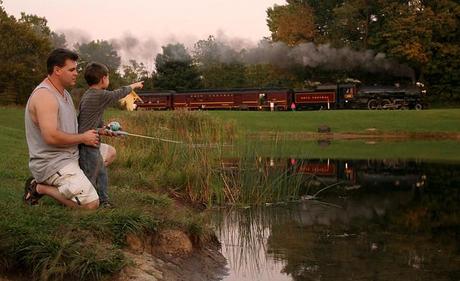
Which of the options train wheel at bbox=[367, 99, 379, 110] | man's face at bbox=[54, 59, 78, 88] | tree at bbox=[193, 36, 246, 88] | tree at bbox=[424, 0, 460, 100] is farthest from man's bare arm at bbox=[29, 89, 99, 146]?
tree at bbox=[193, 36, 246, 88]

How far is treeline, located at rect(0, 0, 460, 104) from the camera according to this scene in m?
43.1

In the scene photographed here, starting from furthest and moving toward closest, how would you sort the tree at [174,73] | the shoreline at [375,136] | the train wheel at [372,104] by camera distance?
the tree at [174,73], the train wheel at [372,104], the shoreline at [375,136]

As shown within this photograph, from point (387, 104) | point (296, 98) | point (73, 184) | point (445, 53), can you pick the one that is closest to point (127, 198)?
point (73, 184)

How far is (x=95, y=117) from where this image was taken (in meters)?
6.43

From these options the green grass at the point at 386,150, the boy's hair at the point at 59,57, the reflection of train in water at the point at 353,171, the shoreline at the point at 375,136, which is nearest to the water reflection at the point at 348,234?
the reflection of train in water at the point at 353,171

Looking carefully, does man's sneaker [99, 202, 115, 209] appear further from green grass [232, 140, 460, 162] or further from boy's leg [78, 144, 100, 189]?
green grass [232, 140, 460, 162]

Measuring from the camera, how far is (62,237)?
4766 millimetres

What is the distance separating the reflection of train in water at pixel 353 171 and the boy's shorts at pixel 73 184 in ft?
13.8

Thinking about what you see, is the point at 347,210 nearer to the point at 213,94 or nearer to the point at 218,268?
the point at 218,268

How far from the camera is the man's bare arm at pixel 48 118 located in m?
5.59

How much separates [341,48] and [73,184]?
41311 mm

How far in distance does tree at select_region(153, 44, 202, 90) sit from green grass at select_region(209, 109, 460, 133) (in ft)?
64.6

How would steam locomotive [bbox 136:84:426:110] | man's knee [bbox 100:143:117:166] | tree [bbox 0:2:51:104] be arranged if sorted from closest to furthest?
man's knee [bbox 100:143:117:166], tree [bbox 0:2:51:104], steam locomotive [bbox 136:84:426:110]

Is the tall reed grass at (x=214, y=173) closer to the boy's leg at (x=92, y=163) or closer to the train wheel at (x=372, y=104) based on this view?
the boy's leg at (x=92, y=163)
